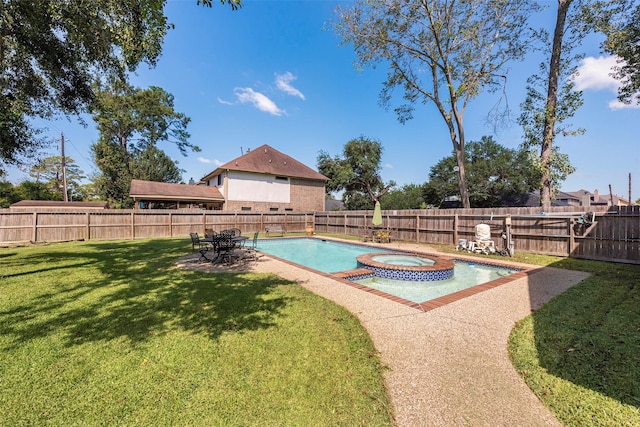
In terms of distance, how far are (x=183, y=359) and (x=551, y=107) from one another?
1732 centimetres

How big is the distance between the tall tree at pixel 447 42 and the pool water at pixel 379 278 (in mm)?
7716

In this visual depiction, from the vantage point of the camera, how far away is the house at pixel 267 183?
24250 mm

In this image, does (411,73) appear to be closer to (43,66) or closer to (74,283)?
Answer: (43,66)

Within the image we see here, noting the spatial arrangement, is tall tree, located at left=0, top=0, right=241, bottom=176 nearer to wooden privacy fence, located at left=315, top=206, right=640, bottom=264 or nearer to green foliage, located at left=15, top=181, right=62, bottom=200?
wooden privacy fence, located at left=315, top=206, right=640, bottom=264

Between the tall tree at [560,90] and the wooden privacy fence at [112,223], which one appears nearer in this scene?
the tall tree at [560,90]

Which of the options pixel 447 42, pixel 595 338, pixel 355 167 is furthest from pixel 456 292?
pixel 355 167

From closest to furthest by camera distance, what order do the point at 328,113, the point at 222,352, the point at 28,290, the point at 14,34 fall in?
the point at 222,352, the point at 28,290, the point at 14,34, the point at 328,113

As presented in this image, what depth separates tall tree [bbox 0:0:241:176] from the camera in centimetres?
561

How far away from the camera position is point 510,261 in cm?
998

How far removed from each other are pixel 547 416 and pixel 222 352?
3409mm

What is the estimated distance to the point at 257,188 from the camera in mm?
25453

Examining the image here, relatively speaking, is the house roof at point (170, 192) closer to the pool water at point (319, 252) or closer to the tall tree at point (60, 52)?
the pool water at point (319, 252)

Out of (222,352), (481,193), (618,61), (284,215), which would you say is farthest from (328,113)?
(222,352)

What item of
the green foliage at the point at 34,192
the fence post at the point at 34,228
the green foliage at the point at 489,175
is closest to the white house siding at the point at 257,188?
the fence post at the point at 34,228
